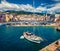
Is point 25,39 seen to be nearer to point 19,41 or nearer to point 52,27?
point 19,41

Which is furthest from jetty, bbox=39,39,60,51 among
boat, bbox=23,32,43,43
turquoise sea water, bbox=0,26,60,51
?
boat, bbox=23,32,43,43

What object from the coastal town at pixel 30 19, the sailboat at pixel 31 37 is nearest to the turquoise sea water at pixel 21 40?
the sailboat at pixel 31 37

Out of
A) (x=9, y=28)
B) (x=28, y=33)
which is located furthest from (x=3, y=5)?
(x=28, y=33)

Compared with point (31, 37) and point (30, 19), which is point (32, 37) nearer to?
point (31, 37)

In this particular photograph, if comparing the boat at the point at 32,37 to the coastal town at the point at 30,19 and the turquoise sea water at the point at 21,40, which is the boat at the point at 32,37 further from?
the coastal town at the point at 30,19

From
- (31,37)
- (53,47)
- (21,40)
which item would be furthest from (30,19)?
(53,47)
